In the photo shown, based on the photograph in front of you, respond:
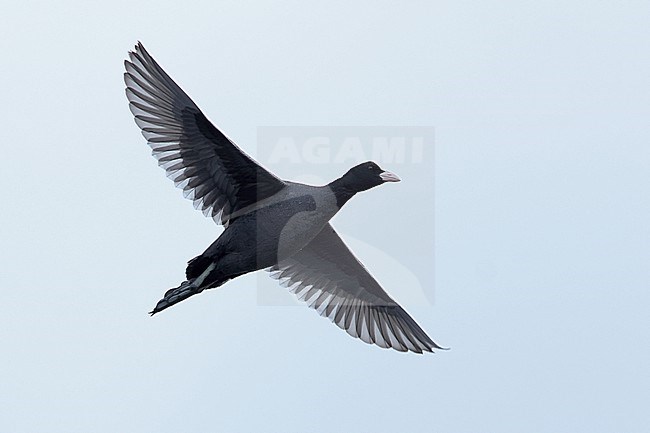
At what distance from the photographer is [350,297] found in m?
17.2

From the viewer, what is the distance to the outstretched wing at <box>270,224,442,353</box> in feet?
54.9

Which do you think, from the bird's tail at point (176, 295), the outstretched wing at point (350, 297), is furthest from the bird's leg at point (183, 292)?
the outstretched wing at point (350, 297)

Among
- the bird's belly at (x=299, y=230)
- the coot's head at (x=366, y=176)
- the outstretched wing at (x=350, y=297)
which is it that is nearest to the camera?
the bird's belly at (x=299, y=230)

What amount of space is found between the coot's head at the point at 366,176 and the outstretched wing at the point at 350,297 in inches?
64.5

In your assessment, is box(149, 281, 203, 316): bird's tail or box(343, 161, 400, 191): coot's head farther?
box(343, 161, 400, 191): coot's head

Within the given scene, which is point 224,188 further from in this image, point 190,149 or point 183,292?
point 183,292

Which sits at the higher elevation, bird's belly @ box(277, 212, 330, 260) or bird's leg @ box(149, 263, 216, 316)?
bird's belly @ box(277, 212, 330, 260)

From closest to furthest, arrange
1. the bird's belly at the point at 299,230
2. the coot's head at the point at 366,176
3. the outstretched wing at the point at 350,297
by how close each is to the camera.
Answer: the bird's belly at the point at 299,230
the coot's head at the point at 366,176
the outstretched wing at the point at 350,297

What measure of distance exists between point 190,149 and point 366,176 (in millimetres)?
2335

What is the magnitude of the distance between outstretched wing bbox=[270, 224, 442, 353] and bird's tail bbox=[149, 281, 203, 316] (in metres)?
2.14

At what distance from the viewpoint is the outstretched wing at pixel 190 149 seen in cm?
1477

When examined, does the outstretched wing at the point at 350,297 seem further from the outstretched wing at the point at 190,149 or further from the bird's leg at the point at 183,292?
the bird's leg at the point at 183,292

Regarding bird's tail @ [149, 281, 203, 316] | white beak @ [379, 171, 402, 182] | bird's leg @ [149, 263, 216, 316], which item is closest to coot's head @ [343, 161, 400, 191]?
white beak @ [379, 171, 402, 182]

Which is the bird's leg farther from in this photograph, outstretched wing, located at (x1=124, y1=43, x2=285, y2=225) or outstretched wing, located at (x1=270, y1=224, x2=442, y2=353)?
outstretched wing, located at (x1=270, y1=224, x2=442, y2=353)
